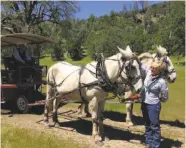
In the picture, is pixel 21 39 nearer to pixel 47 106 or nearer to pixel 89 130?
pixel 47 106

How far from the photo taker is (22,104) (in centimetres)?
1302

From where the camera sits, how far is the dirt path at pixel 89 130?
932 cm

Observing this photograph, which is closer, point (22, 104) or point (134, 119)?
point (134, 119)

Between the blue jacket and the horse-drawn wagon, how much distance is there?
18.8 ft

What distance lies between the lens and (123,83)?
347 inches

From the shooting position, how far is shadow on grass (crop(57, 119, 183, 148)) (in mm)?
9484

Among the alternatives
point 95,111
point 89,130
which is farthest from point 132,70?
point 89,130

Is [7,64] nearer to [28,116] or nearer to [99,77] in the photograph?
[28,116]

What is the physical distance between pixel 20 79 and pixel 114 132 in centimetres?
468

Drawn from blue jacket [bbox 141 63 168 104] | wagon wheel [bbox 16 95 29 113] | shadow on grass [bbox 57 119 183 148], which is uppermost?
blue jacket [bbox 141 63 168 104]

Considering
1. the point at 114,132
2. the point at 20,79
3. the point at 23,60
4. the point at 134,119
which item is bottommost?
the point at 114,132

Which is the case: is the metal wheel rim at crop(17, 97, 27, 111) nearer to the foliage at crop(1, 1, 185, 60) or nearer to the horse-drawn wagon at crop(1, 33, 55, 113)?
the horse-drawn wagon at crop(1, 33, 55, 113)

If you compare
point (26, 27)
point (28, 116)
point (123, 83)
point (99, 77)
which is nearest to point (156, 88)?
point (123, 83)

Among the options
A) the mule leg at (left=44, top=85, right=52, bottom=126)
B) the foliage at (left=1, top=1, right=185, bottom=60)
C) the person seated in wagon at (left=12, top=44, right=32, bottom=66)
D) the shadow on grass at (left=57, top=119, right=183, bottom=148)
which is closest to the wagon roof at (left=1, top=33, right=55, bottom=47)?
the person seated in wagon at (left=12, top=44, right=32, bottom=66)
